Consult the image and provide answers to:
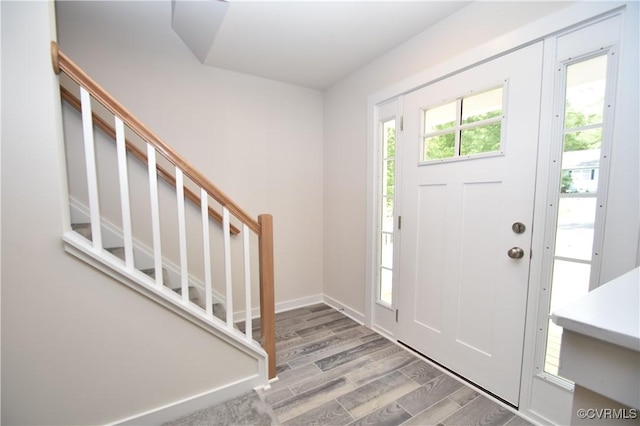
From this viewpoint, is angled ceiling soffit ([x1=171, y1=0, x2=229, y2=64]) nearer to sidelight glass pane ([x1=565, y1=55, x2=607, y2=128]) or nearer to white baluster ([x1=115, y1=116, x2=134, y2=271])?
white baluster ([x1=115, y1=116, x2=134, y2=271])

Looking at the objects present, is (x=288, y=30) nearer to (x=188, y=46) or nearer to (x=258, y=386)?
(x=188, y=46)

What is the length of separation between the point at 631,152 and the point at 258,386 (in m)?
2.26

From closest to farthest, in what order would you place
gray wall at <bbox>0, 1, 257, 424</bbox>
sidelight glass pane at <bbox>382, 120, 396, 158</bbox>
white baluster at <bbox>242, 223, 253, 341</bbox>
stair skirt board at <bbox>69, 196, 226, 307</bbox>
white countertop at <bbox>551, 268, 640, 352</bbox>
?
1. white countertop at <bbox>551, 268, 640, 352</bbox>
2. gray wall at <bbox>0, 1, 257, 424</bbox>
3. white baluster at <bbox>242, 223, 253, 341</bbox>
4. stair skirt board at <bbox>69, 196, 226, 307</bbox>
5. sidelight glass pane at <bbox>382, 120, 396, 158</bbox>

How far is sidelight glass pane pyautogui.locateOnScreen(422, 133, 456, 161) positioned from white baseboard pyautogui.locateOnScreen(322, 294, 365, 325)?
1.61 metres

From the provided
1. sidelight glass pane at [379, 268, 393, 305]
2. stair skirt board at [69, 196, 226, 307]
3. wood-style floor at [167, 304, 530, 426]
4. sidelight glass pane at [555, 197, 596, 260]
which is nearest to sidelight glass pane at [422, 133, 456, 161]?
sidelight glass pane at [555, 197, 596, 260]

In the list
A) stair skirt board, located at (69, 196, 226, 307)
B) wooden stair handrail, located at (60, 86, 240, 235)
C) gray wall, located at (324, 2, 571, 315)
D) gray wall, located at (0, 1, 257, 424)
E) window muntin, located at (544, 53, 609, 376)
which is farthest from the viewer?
stair skirt board, located at (69, 196, 226, 307)

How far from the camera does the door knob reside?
1436mm

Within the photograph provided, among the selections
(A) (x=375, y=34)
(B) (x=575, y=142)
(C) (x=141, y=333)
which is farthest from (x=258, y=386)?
(A) (x=375, y=34)

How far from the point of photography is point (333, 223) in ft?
9.57

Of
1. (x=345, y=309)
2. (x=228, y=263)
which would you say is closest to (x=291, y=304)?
(x=345, y=309)

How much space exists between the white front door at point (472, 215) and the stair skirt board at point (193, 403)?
1276mm

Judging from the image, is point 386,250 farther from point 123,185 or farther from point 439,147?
point 123,185

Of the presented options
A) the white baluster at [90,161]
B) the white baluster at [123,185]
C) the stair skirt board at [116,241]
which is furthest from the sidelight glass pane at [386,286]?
the white baluster at [90,161]

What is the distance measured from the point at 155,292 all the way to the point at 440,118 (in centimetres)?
208
